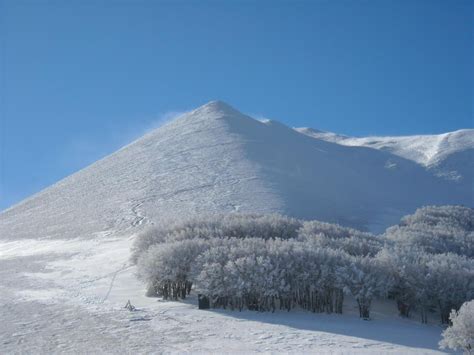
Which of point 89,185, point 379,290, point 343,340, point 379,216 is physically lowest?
point 343,340

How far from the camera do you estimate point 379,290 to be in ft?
41.4

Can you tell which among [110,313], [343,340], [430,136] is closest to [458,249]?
[343,340]

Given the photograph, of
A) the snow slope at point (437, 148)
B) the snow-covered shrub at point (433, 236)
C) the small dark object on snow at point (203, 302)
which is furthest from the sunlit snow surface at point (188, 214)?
the snow-covered shrub at point (433, 236)

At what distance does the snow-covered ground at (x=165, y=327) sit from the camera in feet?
32.0

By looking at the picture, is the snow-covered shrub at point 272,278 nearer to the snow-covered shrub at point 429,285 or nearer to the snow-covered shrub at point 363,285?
the snow-covered shrub at point 363,285

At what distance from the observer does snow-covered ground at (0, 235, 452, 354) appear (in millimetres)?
9758

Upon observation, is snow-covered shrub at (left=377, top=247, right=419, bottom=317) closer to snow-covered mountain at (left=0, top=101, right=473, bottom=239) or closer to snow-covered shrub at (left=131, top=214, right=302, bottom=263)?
snow-covered shrub at (left=131, top=214, right=302, bottom=263)

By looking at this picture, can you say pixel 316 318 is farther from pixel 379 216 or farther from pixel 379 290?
pixel 379 216

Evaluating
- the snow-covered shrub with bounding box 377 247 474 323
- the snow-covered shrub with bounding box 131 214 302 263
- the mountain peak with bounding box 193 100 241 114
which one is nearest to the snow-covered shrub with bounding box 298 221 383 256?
the snow-covered shrub with bounding box 131 214 302 263

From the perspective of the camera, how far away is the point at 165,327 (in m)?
10.9

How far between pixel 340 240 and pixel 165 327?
341 inches

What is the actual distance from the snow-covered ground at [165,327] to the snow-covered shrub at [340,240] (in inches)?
118

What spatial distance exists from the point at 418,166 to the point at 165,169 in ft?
119

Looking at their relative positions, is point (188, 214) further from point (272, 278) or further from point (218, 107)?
point (218, 107)
